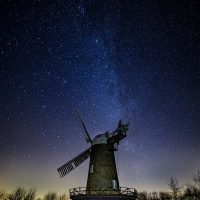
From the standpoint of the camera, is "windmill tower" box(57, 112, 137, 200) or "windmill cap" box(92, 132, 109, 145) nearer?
"windmill tower" box(57, 112, 137, 200)

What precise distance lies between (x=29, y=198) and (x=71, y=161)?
196ft

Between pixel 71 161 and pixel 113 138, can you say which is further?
pixel 71 161

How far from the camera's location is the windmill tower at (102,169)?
19188mm

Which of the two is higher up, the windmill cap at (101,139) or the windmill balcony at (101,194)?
the windmill cap at (101,139)

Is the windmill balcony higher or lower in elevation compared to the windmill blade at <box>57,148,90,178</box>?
lower

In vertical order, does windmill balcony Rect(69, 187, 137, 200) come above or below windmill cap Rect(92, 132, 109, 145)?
below

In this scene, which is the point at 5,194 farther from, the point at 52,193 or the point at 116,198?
the point at 116,198

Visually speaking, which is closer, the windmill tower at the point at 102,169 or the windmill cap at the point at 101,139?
the windmill tower at the point at 102,169

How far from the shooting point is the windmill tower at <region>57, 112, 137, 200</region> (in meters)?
19.2

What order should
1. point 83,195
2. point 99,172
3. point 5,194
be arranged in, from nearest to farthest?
point 83,195 < point 99,172 < point 5,194

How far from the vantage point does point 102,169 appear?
2123 centimetres

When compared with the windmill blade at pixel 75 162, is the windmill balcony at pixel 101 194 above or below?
below

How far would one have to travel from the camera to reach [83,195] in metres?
18.5

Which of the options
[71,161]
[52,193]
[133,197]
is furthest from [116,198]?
[52,193]
